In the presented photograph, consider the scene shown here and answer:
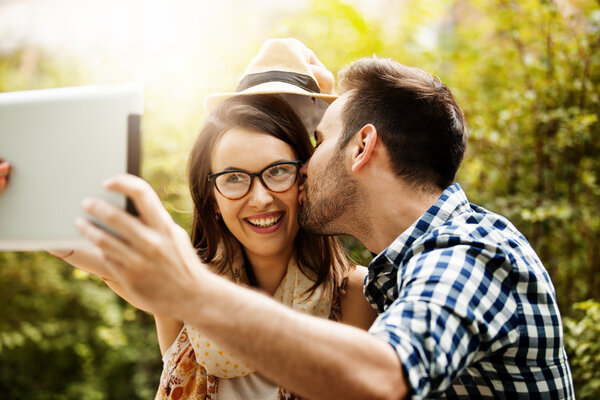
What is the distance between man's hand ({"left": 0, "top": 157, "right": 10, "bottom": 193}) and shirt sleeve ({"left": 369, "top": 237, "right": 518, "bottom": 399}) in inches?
35.3

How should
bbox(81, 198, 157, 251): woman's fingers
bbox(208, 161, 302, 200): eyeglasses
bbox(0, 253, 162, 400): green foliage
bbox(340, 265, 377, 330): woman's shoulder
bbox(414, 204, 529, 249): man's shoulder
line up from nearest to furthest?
1. bbox(81, 198, 157, 251): woman's fingers
2. bbox(414, 204, 529, 249): man's shoulder
3. bbox(208, 161, 302, 200): eyeglasses
4. bbox(340, 265, 377, 330): woman's shoulder
5. bbox(0, 253, 162, 400): green foliage

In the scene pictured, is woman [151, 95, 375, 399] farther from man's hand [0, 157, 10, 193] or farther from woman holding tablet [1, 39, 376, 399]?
man's hand [0, 157, 10, 193]

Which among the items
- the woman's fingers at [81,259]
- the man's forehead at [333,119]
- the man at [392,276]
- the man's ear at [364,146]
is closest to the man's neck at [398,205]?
the man at [392,276]

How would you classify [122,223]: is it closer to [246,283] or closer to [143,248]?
[143,248]

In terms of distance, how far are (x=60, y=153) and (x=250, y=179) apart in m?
0.87

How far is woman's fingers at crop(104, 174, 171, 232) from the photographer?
36.1 inches

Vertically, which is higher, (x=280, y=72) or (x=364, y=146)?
(x=280, y=72)

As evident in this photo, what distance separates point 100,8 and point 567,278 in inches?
201

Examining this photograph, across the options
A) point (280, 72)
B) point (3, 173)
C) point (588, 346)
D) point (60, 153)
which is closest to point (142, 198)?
point (60, 153)

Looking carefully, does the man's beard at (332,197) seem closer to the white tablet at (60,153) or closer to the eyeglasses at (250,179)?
the eyeglasses at (250,179)

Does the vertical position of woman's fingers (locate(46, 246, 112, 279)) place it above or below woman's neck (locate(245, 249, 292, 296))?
above

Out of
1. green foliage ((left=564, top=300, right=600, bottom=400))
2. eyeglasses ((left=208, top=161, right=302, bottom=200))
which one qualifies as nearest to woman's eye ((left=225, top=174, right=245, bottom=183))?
eyeglasses ((left=208, top=161, right=302, bottom=200))

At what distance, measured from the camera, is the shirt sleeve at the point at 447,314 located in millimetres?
1048

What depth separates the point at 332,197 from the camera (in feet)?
5.98
